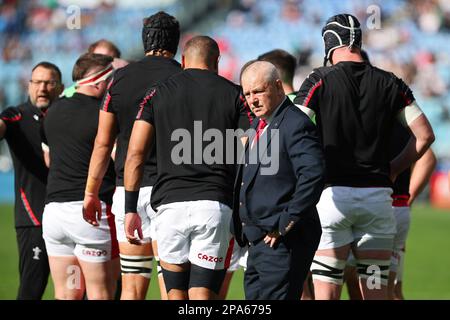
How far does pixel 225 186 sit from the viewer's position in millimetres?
5984

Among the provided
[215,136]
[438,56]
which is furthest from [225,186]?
[438,56]

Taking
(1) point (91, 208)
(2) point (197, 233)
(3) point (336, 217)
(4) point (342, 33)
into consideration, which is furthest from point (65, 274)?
(4) point (342, 33)

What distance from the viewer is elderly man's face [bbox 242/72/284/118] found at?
542 centimetres

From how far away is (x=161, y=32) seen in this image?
21.6 feet

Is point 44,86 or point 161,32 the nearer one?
point 161,32

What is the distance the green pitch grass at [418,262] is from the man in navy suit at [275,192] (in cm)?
461

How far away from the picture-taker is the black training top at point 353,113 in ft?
19.9

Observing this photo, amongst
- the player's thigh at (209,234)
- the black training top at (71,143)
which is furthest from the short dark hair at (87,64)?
the player's thigh at (209,234)

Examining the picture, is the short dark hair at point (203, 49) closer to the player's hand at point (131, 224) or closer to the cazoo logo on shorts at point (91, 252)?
the player's hand at point (131, 224)

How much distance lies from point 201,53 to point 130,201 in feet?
3.86

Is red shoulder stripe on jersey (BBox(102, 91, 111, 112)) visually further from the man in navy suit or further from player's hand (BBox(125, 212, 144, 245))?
the man in navy suit

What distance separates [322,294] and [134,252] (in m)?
1.61

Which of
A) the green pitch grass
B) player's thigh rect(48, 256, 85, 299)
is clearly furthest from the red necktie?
the green pitch grass

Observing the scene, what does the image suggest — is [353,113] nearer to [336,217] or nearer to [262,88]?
[336,217]
